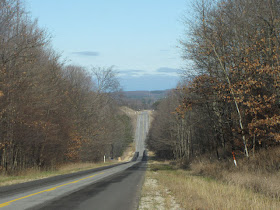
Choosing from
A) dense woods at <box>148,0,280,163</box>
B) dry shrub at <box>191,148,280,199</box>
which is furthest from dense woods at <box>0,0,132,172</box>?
dry shrub at <box>191,148,280,199</box>

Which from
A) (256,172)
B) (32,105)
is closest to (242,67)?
(256,172)

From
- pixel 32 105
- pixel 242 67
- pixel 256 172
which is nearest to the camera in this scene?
pixel 256 172

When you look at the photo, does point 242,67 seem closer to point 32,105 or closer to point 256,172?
point 256,172

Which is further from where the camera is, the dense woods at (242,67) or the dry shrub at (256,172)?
the dense woods at (242,67)

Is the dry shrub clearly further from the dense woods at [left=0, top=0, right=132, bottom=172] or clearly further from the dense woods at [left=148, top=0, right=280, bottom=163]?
the dense woods at [left=0, top=0, right=132, bottom=172]

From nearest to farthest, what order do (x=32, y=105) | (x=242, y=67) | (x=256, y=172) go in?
(x=256, y=172)
(x=242, y=67)
(x=32, y=105)

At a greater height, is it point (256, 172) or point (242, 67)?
point (242, 67)

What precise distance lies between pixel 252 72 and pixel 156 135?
200 ft

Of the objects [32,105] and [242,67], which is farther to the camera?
[32,105]

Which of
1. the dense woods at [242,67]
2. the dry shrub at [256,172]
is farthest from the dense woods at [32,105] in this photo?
the dry shrub at [256,172]

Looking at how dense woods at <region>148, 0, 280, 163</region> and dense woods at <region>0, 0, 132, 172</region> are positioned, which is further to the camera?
dense woods at <region>0, 0, 132, 172</region>

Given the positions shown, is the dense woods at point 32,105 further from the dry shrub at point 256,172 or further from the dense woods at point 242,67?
the dry shrub at point 256,172

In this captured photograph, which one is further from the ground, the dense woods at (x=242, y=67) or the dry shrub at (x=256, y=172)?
the dense woods at (x=242, y=67)

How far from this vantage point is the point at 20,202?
8.77m
